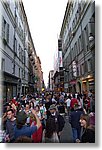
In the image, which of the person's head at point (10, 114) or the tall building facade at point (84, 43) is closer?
the person's head at point (10, 114)

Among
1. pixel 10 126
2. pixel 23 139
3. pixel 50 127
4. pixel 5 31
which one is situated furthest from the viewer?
pixel 5 31

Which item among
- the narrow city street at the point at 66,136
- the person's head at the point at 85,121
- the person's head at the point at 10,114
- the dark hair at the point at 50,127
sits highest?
the person's head at the point at 10,114

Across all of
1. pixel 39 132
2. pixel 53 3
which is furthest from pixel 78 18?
pixel 39 132

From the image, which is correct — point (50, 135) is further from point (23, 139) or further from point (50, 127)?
point (23, 139)

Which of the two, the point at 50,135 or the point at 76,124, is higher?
the point at 76,124

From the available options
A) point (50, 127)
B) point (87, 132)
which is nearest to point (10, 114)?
point (50, 127)

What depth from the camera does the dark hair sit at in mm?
3103

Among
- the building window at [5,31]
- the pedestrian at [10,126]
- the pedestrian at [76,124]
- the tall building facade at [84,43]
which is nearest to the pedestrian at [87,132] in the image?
the pedestrian at [76,124]

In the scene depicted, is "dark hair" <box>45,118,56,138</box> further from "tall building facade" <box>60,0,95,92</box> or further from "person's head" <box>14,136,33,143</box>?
"tall building facade" <box>60,0,95,92</box>

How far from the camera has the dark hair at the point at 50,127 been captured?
3.10m

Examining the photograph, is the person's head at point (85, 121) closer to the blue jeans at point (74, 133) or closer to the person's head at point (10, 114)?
the blue jeans at point (74, 133)

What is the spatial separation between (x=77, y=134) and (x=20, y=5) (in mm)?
2504

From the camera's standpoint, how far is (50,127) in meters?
3.18

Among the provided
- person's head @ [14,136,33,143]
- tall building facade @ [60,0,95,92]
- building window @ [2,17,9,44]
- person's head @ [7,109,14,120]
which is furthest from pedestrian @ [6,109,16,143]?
building window @ [2,17,9,44]
